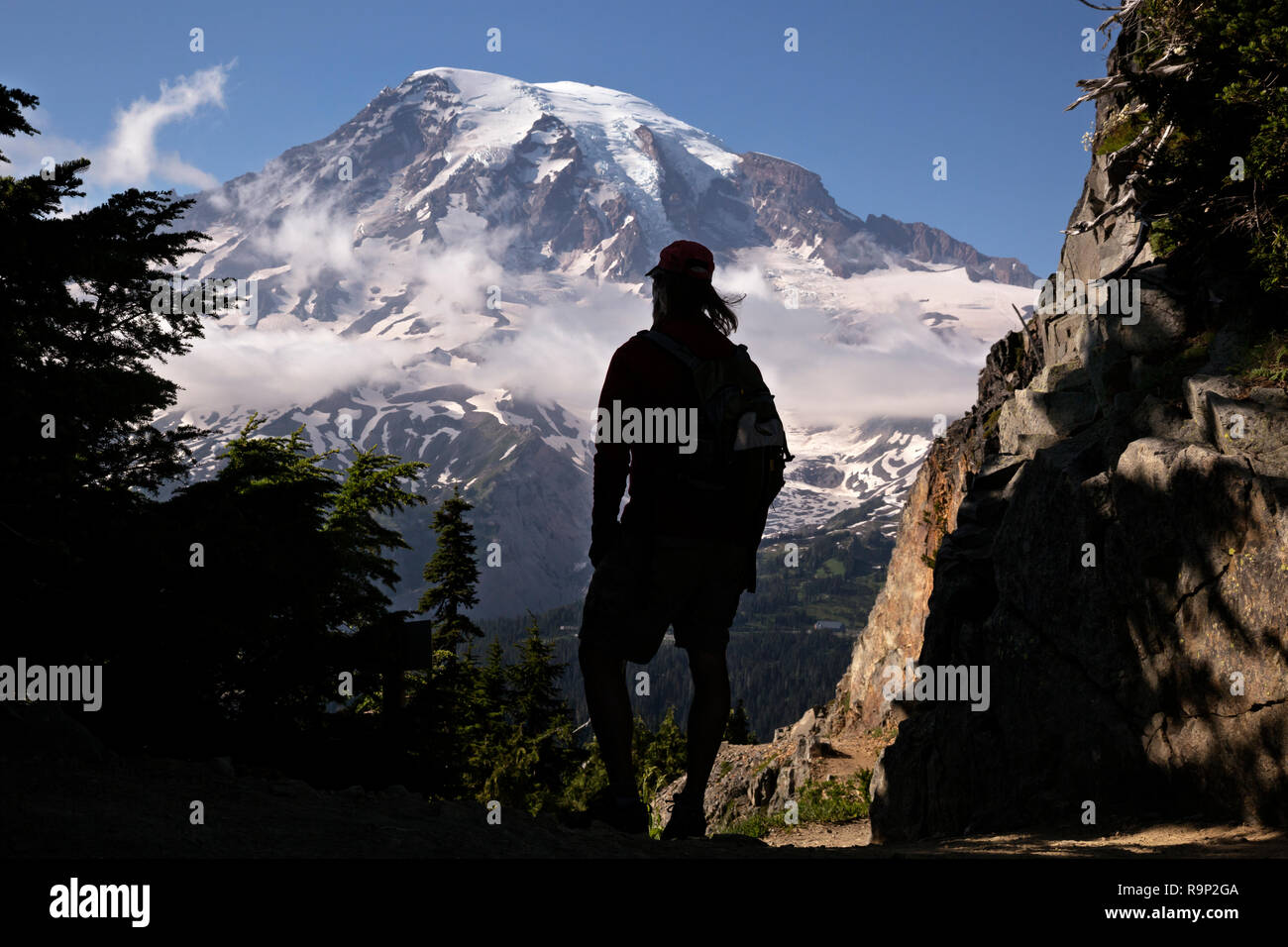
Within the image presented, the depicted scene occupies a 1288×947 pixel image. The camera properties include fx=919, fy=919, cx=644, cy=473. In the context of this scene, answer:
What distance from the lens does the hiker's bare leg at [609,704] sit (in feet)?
20.1

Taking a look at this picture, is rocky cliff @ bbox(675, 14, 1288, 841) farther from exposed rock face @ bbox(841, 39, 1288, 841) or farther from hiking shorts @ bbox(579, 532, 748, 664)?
hiking shorts @ bbox(579, 532, 748, 664)

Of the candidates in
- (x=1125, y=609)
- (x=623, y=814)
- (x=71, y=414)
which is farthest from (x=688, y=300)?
(x=1125, y=609)

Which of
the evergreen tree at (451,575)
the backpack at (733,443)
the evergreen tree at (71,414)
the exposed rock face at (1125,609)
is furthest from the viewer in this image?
the evergreen tree at (451,575)

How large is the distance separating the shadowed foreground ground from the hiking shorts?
1.30 m

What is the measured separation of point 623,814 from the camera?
6344mm

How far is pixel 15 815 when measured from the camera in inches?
172

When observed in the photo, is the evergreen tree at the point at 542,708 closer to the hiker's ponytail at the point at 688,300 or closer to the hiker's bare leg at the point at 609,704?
the hiker's bare leg at the point at 609,704

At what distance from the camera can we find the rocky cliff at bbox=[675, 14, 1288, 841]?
8562 mm

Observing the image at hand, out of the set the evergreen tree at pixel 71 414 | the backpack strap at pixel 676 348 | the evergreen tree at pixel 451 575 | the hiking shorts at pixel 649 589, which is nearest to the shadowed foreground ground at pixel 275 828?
the hiking shorts at pixel 649 589

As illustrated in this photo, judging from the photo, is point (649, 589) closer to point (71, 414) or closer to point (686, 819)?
point (686, 819)
